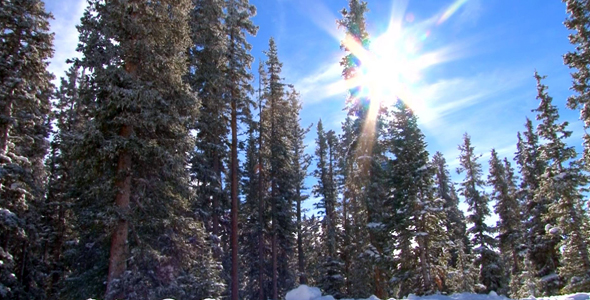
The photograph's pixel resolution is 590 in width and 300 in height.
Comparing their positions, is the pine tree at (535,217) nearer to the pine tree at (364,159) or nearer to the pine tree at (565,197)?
the pine tree at (565,197)

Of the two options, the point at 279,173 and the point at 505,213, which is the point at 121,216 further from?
the point at 505,213

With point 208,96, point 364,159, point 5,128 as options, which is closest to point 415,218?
point 364,159

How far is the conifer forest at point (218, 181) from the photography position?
476 inches

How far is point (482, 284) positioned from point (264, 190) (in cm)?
1842

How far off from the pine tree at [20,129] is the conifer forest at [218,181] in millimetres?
84

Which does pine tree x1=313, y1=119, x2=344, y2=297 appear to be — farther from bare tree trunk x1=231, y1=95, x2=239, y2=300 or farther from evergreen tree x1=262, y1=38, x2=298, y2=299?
bare tree trunk x1=231, y1=95, x2=239, y2=300

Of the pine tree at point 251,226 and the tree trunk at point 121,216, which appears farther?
the pine tree at point 251,226

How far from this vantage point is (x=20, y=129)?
19.0 metres

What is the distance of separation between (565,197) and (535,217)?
6051mm

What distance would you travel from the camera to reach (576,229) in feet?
69.8

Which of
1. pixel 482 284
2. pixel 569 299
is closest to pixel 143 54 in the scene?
pixel 569 299

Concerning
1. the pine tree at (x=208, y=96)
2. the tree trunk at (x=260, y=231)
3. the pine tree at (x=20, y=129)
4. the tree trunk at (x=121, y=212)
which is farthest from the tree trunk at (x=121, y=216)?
the tree trunk at (x=260, y=231)

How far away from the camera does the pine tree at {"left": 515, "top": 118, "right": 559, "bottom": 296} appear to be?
1000 inches

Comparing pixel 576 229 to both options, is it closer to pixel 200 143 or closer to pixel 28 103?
pixel 200 143
